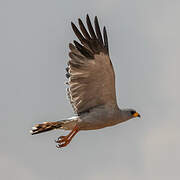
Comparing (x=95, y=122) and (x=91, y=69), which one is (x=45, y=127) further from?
(x=91, y=69)

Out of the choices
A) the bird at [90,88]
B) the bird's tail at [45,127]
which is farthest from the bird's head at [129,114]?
the bird's tail at [45,127]

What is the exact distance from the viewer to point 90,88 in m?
38.8

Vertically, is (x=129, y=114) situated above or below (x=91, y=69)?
below

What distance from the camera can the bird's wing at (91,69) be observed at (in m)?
38.2

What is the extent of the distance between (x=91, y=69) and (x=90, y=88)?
30.2 inches

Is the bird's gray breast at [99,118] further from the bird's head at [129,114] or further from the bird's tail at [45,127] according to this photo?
the bird's tail at [45,127]

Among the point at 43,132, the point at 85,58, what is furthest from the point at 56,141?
the point at 85,58

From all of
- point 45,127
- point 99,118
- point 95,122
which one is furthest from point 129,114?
point 45,127

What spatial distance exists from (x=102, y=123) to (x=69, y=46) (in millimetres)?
2707

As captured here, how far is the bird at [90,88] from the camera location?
126 feet

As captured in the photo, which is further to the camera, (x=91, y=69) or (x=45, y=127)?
(x=45, y=127)

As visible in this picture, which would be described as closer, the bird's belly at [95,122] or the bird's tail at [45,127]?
the bird's belly at [95,122]

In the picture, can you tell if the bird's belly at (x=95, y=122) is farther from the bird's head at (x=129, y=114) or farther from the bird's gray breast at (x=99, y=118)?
the bird's head at (x=129, y=114)

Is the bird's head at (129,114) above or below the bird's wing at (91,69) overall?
below
